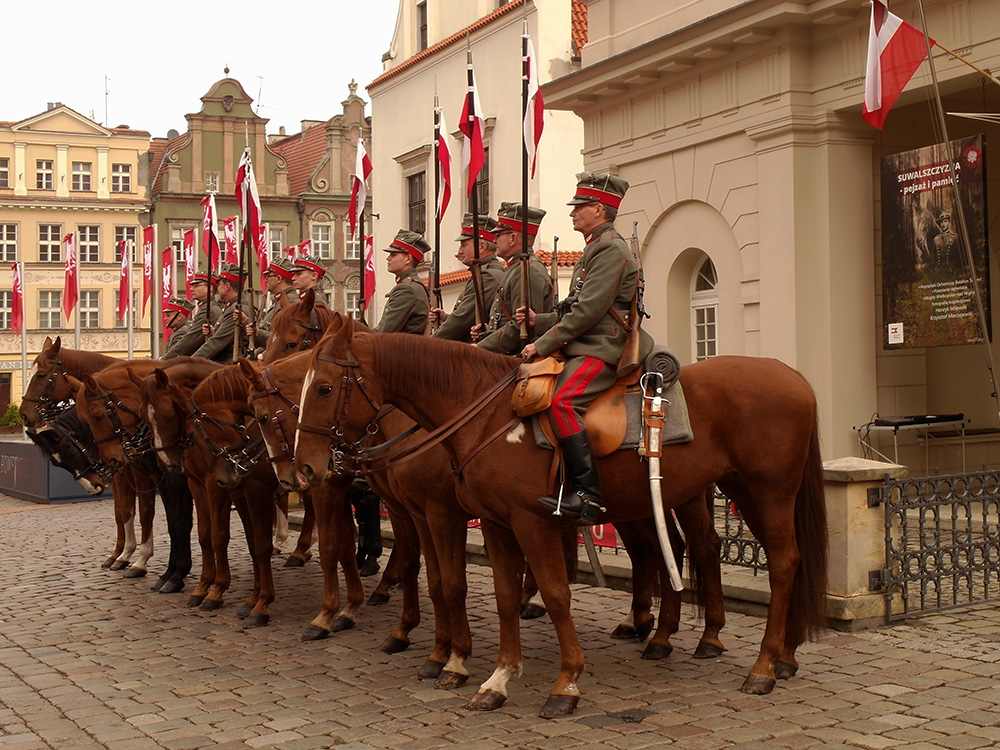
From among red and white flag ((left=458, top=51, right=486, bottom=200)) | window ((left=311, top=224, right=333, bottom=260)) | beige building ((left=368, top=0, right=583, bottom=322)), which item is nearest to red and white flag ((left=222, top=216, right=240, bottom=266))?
beige building ((left=368, top=0, right=583, bottom=322))

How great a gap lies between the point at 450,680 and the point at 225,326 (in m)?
6.45

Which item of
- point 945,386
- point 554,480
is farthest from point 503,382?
point 945,386

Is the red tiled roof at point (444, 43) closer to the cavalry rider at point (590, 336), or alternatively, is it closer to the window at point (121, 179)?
the cavalry rider at point (590, 336)

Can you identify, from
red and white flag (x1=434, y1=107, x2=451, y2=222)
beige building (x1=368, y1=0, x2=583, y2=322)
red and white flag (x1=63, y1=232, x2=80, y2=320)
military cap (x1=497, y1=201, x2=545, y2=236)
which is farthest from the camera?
red and white flag (x1=63, y1=232, x2=80, y2=320)

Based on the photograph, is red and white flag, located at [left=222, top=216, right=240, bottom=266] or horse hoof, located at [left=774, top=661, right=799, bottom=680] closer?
horse hoof, located at [left=774, top=661, right=799, bottom=680]

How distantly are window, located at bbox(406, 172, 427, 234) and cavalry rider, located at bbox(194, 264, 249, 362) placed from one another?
1663 cm

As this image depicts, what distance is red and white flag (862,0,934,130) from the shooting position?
10180 millimetres

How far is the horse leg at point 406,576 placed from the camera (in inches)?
316

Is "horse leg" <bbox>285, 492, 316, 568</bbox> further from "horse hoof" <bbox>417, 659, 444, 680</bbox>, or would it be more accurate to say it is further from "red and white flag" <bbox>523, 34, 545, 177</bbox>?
"horse hoof" <bbox>417, 659, 444, 680</bbox>

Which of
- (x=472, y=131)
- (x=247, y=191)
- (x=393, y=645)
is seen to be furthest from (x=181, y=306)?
(x=393, y=645)

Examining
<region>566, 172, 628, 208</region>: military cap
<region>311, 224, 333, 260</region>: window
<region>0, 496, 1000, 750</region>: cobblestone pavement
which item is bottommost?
<region>0, 496, 1000, 750</region>: cobblestone pavement

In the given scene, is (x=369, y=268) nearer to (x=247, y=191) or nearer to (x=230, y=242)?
(x=230, y=242)

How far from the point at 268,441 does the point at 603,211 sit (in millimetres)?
2676

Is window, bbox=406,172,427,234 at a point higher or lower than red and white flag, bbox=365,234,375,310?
higher
